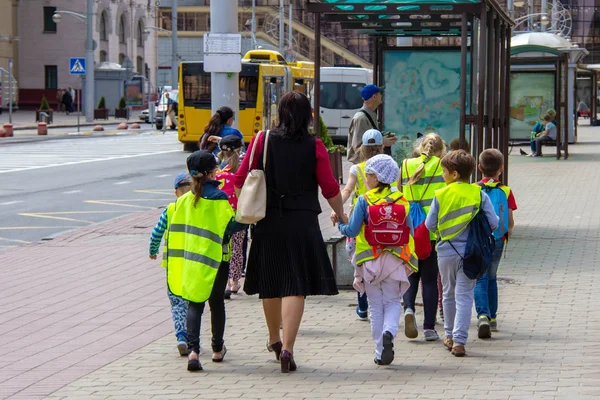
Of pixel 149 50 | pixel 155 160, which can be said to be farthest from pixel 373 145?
pixel 149 50

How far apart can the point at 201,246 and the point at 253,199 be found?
1.67ft

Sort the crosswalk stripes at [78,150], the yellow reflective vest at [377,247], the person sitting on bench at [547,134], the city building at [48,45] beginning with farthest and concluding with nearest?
the city building at [48,45], the person sitting on bench at [547,134], the crosswalk stripes at [78,150], the yellow reflective vest at [377,247]

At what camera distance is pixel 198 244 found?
770 cm

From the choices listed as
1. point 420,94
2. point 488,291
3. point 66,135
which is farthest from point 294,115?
point 66,135

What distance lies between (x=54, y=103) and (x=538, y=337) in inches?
2960

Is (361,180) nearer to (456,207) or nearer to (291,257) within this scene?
(456,207)

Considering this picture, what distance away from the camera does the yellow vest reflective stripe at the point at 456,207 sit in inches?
316

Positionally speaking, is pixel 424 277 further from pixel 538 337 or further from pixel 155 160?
pixel 155 160

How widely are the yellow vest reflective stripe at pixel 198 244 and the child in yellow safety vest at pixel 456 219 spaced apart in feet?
4.38

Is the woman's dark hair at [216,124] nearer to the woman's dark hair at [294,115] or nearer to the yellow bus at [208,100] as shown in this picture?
the woman's dark hair at [294,115]

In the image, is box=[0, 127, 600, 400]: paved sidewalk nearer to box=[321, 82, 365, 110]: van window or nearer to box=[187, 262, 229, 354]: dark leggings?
box=[187, 262, 229, 354]: dark leggings

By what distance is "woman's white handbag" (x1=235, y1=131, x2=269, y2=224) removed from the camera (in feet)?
24.3

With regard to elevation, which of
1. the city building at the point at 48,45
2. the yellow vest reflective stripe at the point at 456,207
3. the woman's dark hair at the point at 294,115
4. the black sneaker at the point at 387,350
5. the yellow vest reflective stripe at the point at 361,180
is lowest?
the black sneaker at the point at 387,350

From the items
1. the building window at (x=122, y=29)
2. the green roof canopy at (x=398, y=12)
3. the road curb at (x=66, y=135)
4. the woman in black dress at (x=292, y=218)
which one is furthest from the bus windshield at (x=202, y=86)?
the building window at (x=122, y=29)
